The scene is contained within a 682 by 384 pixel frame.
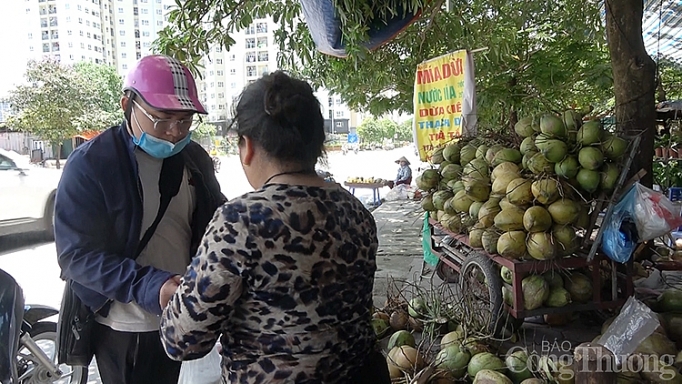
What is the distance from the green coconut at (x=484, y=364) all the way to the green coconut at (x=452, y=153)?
162 centimetres

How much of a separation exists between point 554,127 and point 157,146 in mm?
2106

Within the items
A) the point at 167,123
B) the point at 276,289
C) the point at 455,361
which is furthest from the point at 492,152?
the point at 276,289

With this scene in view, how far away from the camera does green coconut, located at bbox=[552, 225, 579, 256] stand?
2.65 m

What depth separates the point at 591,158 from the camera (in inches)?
103

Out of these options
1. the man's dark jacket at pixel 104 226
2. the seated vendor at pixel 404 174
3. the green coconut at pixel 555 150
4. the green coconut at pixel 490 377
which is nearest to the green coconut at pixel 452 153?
the green coconut at pixel 555 150

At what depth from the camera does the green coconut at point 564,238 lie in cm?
265

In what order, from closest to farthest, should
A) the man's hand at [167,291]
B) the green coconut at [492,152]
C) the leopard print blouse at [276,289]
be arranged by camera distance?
the leopard print blouse at [276,289] → the man's hand at [167,291] → the green coconut at [492,152]

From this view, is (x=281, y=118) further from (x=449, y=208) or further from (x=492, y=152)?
(x=449, y=208)

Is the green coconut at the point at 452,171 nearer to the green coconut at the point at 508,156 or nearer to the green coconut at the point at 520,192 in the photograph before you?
the green coconut at the point at 508,156

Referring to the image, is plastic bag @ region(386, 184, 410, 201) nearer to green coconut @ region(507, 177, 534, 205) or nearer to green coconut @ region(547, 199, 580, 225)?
green coconut @ region(507, 177, 534, 205)

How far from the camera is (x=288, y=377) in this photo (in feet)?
3.82

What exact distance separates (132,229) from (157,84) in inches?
18.0

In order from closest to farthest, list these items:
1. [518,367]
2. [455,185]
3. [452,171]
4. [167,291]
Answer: [167,291] → [518,367] → [455,185] → [452,171]

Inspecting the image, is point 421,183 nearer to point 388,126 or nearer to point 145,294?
point 145,294
